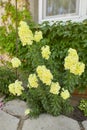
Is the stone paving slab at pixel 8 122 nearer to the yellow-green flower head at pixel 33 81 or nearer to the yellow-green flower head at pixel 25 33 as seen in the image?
the yellow-green flower head at pixel 33 81

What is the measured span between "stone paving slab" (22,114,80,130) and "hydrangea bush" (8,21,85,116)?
63mm

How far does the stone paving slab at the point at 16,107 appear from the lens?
266cm

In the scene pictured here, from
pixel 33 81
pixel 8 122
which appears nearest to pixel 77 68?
pixel 33 81

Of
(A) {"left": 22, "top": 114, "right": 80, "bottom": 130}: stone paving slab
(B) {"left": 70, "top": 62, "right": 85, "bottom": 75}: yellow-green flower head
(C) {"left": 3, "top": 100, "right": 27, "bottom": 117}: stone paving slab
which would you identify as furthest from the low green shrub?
(B) {"left": 70, "top": 62, "right": 85, "bottom": 75}: yellow-green flower head

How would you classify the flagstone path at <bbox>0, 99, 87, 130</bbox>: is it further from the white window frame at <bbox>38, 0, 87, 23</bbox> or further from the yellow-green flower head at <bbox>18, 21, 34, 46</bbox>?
the white window frame at <bbox>38, 0, 87, 23</bbox>

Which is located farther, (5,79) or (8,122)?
(5,79)

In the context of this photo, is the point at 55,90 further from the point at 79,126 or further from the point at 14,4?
the point at 14,4

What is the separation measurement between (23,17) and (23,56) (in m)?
0.48

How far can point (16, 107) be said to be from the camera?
9.01 ft

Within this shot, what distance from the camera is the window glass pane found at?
303 centimetres

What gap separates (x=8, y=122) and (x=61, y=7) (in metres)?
1.52

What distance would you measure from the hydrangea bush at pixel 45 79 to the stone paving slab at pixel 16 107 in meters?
0.16

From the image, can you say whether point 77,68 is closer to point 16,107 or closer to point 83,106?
point 83,106

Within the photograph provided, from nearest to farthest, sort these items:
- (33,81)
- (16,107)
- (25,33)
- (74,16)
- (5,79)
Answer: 1. (25,33)
2. (33,81)
3. (16,107)
4. (5,79)
5. (74,16)
